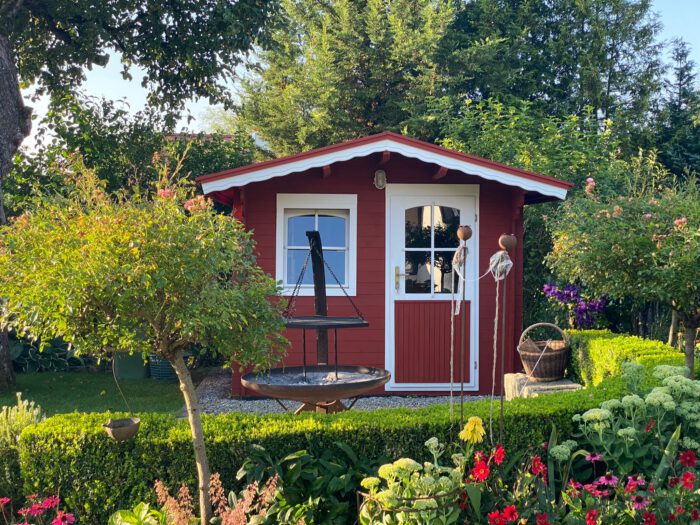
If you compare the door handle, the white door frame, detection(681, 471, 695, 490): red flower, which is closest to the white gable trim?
the white door frame

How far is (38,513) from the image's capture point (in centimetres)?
350

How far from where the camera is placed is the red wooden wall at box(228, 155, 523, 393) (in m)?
7.62

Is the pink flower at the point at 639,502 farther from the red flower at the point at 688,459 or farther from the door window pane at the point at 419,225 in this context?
the door window pane at the point at 419,225

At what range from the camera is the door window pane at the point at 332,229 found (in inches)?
304

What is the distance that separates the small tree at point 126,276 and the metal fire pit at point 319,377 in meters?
0.77

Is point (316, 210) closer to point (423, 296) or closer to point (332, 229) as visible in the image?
point (332, 229)

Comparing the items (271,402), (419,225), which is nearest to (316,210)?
(419,225)

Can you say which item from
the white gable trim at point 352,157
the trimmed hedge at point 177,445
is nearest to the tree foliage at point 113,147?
the white gable trim at point 352,157

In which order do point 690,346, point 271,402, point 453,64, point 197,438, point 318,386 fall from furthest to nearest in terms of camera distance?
point 453,64 < point 271,402 < point 690,346 < point 318,386 < point 197,438

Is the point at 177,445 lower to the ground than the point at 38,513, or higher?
higher

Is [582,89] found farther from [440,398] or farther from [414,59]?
[440,398]

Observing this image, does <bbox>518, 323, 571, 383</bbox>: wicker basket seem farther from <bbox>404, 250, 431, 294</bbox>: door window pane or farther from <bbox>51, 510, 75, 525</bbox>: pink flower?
<bbox>51, 510, 75, 525</bbox>: pink flower

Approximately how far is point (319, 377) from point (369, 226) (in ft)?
9.39

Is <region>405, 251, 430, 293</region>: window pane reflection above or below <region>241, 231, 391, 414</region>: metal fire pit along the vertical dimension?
above
